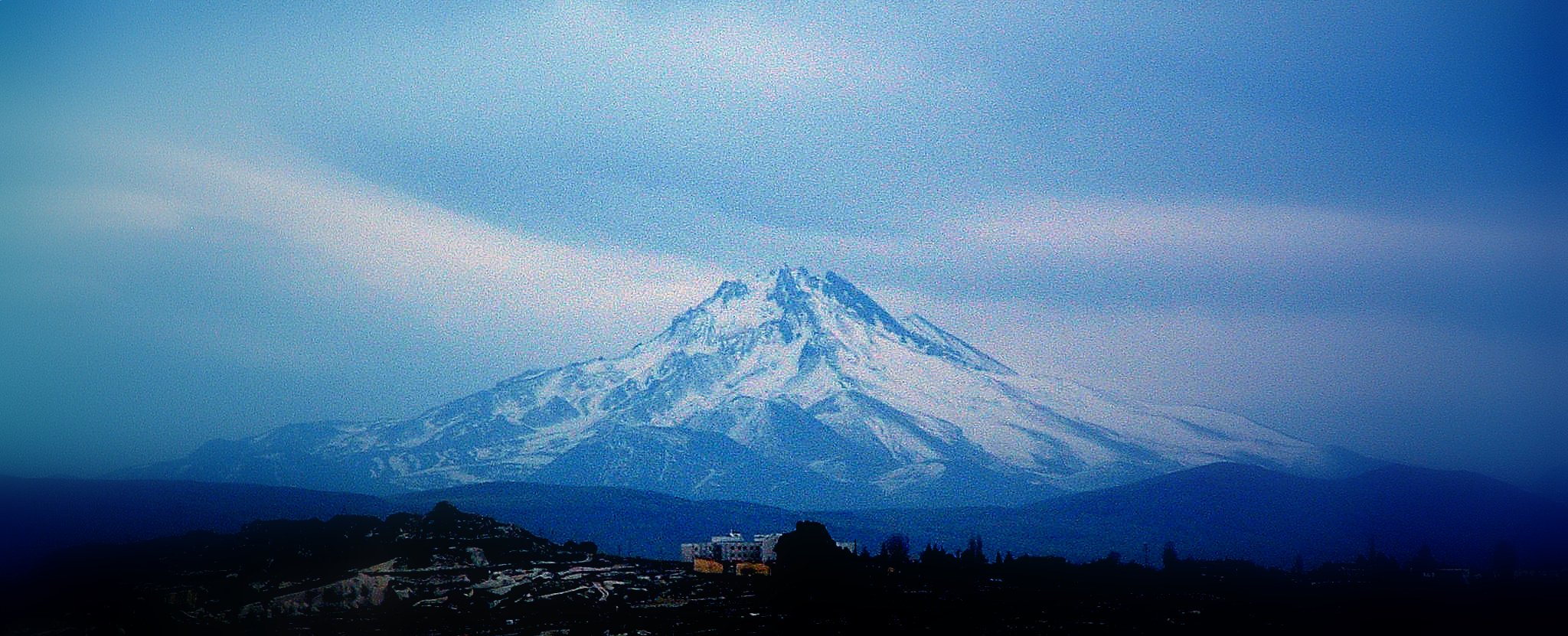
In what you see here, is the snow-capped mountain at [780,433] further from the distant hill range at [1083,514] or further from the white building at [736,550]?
the white building at [736,550]

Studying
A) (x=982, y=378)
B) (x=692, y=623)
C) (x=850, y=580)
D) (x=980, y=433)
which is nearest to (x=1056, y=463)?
(x=980, y=433)

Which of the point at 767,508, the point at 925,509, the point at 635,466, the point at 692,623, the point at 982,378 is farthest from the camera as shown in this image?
the point at 982,378

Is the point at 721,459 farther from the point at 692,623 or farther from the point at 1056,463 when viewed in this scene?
the point at 692,623

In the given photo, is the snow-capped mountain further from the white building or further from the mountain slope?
the white building

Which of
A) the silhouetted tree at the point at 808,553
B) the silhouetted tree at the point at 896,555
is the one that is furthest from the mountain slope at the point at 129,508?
the silhouetted tree at the point at 896,555

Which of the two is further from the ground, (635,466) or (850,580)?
(635,466)

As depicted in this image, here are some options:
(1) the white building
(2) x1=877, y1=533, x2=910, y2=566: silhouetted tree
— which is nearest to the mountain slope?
(1) the white building

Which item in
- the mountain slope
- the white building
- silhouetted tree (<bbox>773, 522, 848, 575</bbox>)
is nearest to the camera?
silhouetted tree (<bbox>773, 522, 848, 575</bbox>)
